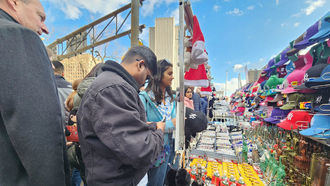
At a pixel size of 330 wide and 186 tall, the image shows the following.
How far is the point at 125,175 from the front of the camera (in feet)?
2.85

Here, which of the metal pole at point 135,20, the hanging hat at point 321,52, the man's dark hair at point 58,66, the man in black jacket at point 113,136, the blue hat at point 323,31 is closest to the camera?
the man in black jacket at point 113,136

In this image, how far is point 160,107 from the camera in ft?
6.02

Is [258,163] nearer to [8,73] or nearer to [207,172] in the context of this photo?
[207,172]

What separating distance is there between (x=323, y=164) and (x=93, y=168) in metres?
2.22

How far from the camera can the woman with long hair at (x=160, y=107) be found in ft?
5.13

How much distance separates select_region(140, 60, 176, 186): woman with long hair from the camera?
156 cm

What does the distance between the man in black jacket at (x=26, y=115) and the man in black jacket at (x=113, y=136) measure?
201 millimetres

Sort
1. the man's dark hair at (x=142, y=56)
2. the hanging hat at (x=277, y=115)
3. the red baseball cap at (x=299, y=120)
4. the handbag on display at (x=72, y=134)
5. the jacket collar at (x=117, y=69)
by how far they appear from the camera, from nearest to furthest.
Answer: the jacket collar at (x=117, y=69) < the man's dark hair at (x=142, y=56) < the handbag on display at (x=72, y=134) < the red baseball cap at (x=299, y=120) < the hanging hat at (x=277, y=115)

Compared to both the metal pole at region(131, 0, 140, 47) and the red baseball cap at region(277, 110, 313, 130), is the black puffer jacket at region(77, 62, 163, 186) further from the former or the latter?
the metal pole at region(131, 0, 140, 47)

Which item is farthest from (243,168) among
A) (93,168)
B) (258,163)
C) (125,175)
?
(93,168)

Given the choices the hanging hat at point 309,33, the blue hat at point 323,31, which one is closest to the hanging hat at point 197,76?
the blue hat at point 323,31

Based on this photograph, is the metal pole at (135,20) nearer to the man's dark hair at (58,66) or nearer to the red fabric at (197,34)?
the man's dark hair at (58,66)

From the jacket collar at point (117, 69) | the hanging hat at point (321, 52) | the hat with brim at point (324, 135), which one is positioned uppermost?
the hanging hat at point (321, 52)

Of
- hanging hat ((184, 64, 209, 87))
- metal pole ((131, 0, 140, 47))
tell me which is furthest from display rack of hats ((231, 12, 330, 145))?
metal pole ((131, 0, 140, 47))
